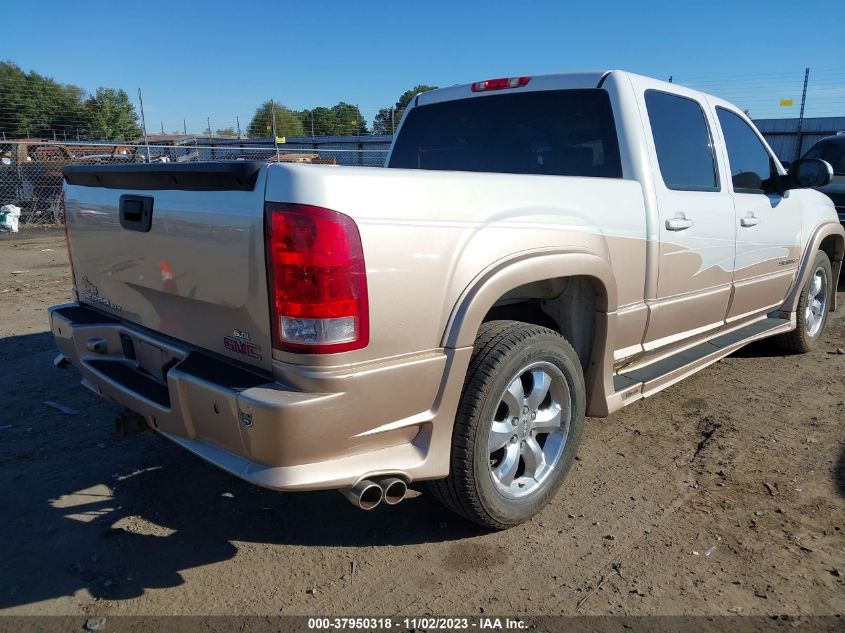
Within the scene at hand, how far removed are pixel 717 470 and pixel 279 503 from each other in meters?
2.33

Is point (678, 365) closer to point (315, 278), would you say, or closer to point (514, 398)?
point (514, 398)

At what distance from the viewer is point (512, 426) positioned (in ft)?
9.39

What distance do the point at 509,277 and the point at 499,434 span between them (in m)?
0.71

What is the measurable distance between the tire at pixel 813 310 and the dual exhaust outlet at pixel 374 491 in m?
4.32

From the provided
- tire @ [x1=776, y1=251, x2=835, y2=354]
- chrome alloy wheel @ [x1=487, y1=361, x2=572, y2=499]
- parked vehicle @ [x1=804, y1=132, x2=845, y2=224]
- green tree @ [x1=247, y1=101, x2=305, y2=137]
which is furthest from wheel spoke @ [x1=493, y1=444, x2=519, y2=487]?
green tree @ [x1=247, y1=101, x2=305, y2=137]

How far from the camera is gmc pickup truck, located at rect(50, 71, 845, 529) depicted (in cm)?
216

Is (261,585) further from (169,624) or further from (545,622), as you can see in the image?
(545,622)

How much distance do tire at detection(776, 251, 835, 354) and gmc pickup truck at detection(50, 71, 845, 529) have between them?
1.50 m

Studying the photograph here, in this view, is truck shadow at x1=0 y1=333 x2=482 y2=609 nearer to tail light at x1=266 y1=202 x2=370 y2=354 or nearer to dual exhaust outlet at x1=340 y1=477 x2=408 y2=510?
dual exhaust outlet at x1=340 y1=477 x2=408 y2=510

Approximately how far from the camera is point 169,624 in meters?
2.33

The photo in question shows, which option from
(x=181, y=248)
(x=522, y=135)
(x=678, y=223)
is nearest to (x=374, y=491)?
(x=181, y=248)

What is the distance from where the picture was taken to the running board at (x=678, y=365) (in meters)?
3.51

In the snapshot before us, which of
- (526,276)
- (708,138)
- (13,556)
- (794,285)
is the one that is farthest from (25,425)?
(794,285)

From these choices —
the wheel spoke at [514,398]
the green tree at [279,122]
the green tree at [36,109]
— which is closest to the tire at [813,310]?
the wheel spoke at [514,398]
